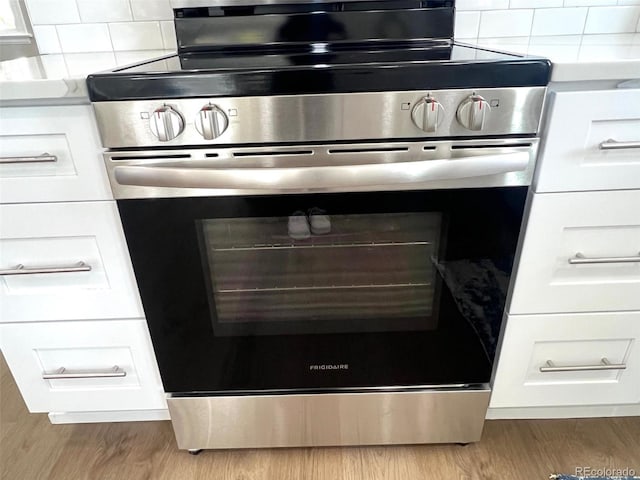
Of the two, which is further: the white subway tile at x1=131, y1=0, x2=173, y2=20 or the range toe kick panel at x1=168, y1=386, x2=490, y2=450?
the white subway tile at x1=131, y1=0, x2=173, y2=20

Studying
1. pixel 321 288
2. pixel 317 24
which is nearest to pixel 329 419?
pixel 321 288

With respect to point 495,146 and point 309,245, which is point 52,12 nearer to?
point 309,245

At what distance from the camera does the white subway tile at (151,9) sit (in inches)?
47.0

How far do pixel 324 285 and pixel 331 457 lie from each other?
504 millimetres

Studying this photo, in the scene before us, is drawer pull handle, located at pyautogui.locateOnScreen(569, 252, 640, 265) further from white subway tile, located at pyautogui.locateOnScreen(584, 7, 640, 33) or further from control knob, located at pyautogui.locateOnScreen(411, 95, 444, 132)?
white subway tile, located at pyautogui.locateOnScreen(584, 7, 640, 33)

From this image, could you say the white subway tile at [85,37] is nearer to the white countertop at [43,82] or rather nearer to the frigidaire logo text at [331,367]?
the white countertop at [43,82]

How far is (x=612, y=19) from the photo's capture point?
121 centimetres

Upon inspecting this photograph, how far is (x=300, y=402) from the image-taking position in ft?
3.35

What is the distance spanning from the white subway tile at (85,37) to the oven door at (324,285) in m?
0.70

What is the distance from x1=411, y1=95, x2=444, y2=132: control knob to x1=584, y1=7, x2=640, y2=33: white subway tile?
2.74 ft

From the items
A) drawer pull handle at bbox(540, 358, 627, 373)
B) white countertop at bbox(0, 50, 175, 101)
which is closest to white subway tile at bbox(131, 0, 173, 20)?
white countertop at bbox(0, 50, 175, 101)

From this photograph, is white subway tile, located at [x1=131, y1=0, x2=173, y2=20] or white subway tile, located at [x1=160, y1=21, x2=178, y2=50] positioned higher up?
white subway tile, located at [x1=131, y1=0, x2=173, y2=20]

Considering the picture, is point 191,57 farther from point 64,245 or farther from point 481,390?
point 481,390

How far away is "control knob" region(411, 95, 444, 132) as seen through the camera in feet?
2.32
